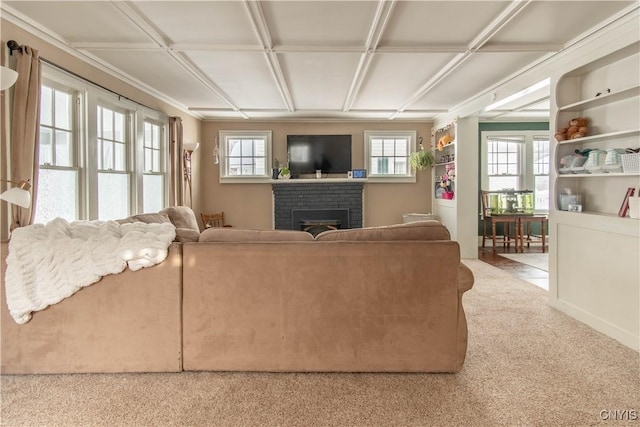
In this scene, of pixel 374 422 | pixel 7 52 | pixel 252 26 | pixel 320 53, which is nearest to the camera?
pixel 374 422

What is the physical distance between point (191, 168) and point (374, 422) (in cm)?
565

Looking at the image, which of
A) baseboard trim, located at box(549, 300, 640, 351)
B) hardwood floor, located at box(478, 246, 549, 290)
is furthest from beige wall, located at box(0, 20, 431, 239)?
baseboard trim, located at box(549, 300, 640, 351)

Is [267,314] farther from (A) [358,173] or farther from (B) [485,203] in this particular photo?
(B) [485,203]

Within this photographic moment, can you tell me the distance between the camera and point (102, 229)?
2.36 metres

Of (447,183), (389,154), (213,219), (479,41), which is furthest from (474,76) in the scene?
(213,219)

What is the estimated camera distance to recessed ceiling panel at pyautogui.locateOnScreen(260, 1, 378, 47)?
269cm

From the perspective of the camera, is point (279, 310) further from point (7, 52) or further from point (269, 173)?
point (269, 173)

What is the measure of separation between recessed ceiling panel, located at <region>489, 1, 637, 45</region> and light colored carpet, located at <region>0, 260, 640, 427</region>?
2428 millimetres

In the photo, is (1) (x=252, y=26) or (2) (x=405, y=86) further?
(2) (x=405, y=86)

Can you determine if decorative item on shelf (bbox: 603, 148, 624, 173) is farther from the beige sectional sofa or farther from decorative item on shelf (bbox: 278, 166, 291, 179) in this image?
decorative item on shelf (bbox: 278, 166, 291, 179)

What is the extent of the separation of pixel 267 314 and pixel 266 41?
2287 millimetres

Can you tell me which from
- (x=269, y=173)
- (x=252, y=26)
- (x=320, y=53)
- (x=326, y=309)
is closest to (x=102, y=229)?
(x=326, y=309)

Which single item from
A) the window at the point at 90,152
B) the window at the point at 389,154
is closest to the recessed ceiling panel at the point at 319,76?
the window at the point at 389,154

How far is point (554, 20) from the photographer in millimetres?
2916
